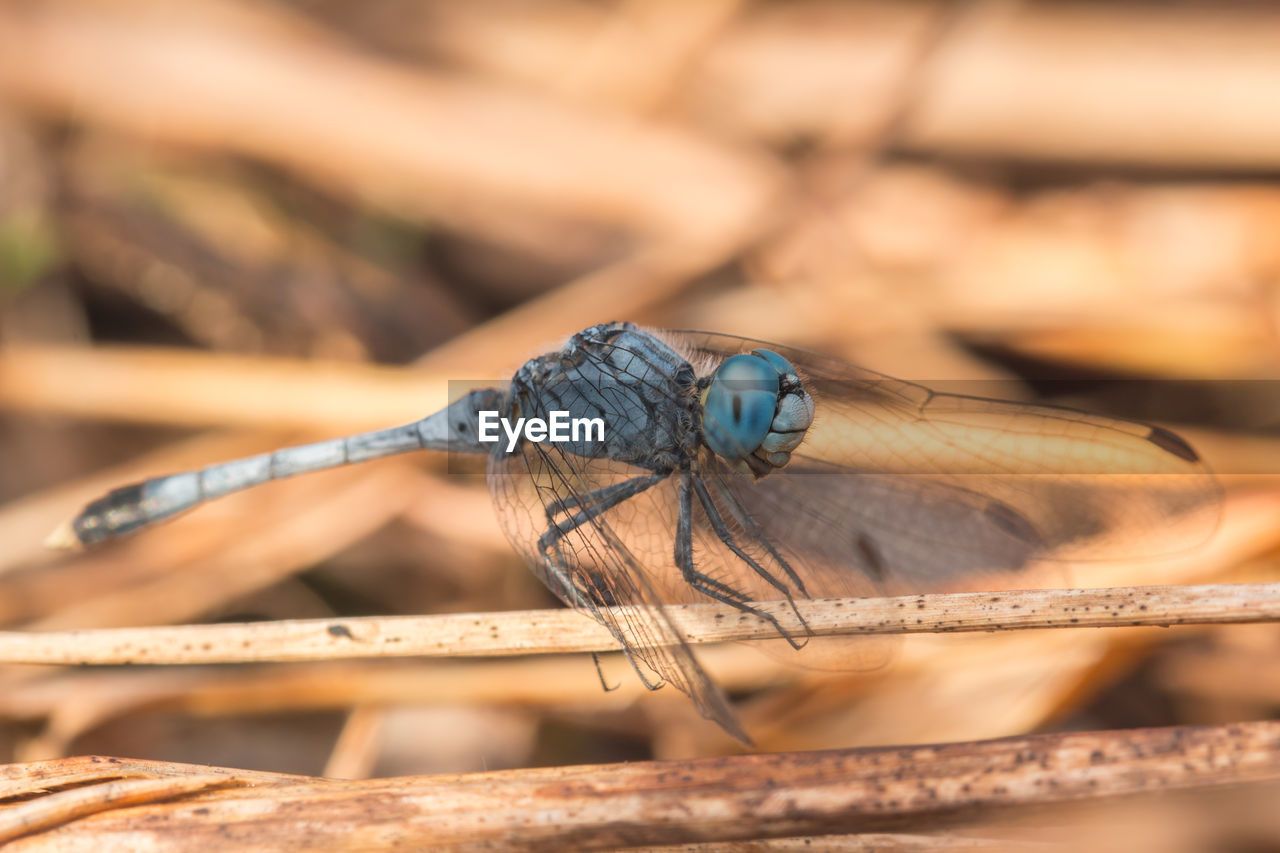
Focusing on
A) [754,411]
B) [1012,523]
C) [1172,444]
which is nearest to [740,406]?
[754,411]

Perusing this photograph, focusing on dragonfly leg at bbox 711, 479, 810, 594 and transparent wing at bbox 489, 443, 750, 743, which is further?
dragonfly leg at bbox 711, 479, 810, 594

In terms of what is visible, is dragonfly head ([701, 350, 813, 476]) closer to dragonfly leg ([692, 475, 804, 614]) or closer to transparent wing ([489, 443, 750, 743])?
dragonfly leg ([692, 475, 804, 614])

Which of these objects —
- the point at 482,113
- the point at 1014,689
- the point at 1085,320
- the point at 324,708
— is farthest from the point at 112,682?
the point at 1085,320

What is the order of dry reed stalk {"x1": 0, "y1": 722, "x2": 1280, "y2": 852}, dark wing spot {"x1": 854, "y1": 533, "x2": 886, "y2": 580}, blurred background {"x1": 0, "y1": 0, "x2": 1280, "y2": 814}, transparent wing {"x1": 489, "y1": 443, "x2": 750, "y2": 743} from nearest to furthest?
dry reed stalk {"x1": 0, "y1": 722, "x2": 1280, "y2": 852}
transparent wing {"x1": 489, "y1": 443, "x2": 750, "y2": 743}
dark wing spot {"x1": 854, "y1": 533, "x2": 886, "y2": 580}
blurred background {"x1": 0, "y1": 0, "x2": 1280, "y2": 814}

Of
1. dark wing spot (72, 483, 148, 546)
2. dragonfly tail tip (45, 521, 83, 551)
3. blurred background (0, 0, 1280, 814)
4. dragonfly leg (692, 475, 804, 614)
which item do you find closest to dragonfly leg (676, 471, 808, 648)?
dragonfly leg (692, 475, 804, 614)

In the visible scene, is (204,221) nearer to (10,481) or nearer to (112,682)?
(10,481)
